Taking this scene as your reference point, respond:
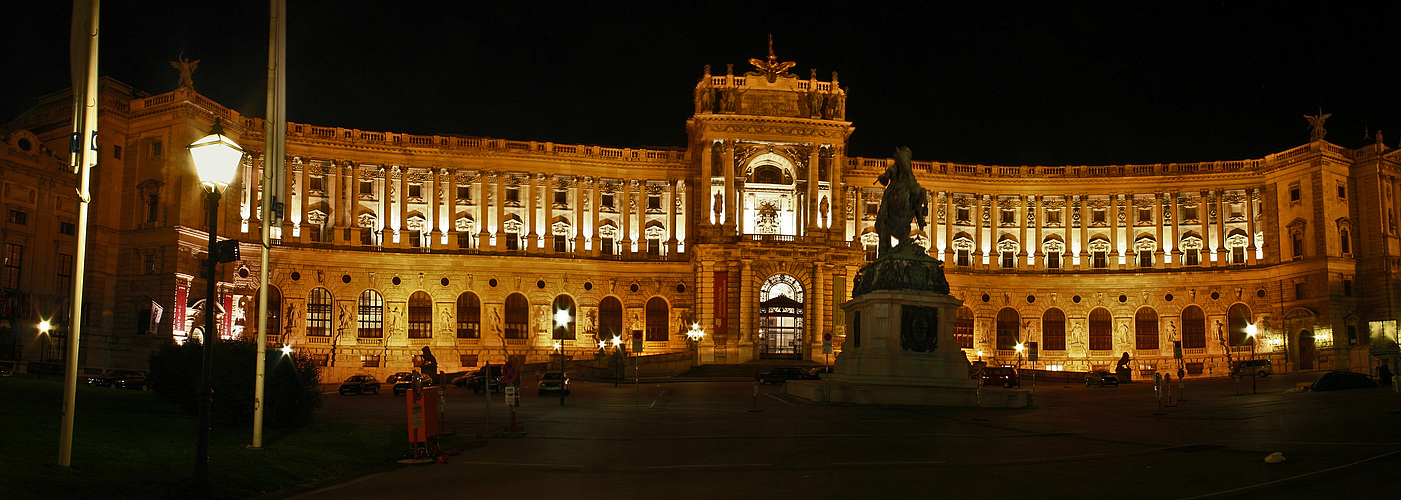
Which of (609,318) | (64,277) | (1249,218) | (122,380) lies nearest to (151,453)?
(122,380)

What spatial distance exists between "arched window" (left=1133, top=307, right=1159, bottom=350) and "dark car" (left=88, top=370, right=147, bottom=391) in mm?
62080

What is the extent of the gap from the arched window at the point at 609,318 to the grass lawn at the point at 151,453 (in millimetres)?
47687

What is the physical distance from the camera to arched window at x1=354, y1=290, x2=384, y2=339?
69.0 m

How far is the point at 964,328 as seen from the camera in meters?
76.4

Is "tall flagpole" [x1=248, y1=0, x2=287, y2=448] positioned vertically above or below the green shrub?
above

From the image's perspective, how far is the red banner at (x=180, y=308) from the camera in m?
58.2

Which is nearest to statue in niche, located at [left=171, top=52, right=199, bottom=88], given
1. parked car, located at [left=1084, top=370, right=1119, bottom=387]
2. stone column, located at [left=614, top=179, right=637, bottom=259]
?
stone column, located at [left=614, top=179, right=637, bottom=259]

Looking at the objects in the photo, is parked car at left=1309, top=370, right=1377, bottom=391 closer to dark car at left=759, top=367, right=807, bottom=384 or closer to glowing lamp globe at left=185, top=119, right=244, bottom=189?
dark car at left=759, top=367, right=807, bottom=384

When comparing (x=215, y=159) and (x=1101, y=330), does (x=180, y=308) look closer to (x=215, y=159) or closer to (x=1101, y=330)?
(x=215, y=159)

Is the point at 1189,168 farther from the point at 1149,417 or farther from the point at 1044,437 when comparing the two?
the point at 1044,437

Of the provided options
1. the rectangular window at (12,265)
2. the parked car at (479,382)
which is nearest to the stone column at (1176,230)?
the parked car at (479,382)

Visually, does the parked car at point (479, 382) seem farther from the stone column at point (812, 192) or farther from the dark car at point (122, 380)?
the stone column at point (812, 192)

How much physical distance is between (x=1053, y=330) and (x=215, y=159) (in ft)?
236

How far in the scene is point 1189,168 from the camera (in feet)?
252
